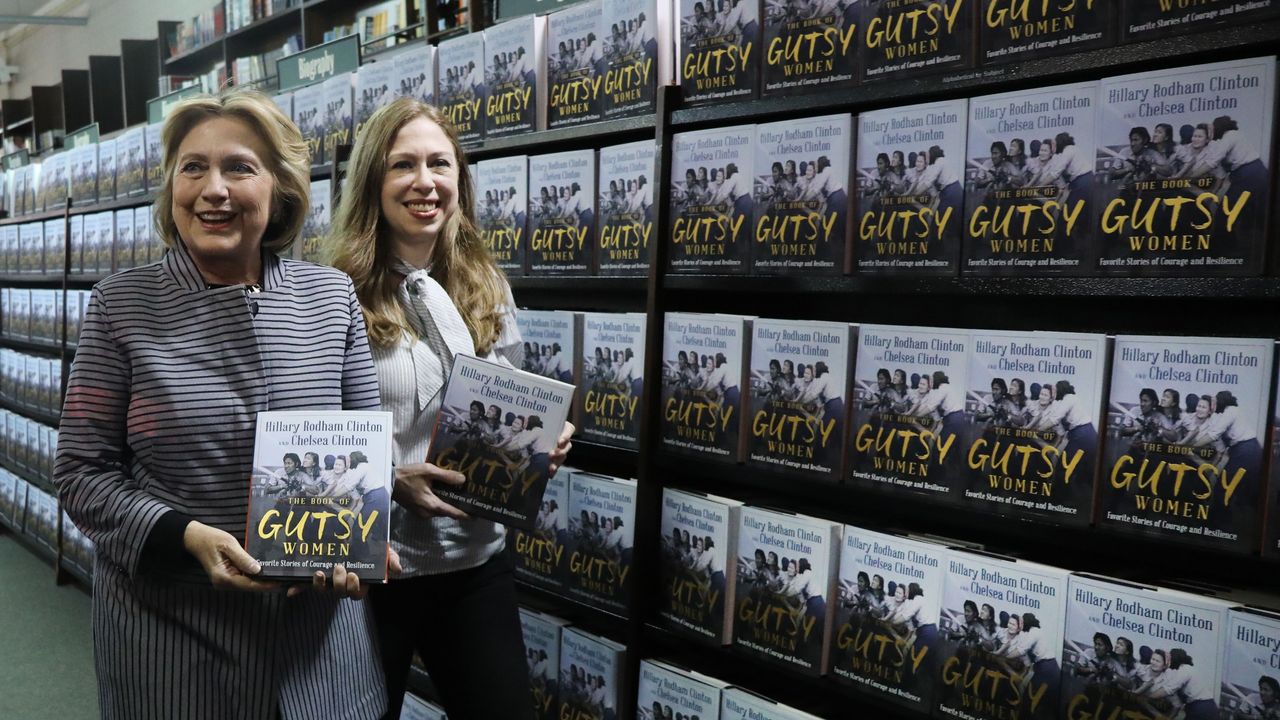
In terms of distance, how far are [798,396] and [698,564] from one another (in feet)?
1.45

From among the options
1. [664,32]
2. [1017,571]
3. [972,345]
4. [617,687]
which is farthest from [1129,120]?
[617,687]

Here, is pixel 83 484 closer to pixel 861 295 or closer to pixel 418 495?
pixel 418 495

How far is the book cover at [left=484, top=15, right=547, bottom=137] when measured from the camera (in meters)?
2.37

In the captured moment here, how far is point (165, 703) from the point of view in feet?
4.50

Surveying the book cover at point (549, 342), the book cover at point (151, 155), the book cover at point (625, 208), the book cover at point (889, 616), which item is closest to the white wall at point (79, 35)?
the book cover at point (151, 155)

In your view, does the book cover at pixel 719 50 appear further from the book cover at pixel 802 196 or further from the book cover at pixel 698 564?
the book cover at pixel 698 564

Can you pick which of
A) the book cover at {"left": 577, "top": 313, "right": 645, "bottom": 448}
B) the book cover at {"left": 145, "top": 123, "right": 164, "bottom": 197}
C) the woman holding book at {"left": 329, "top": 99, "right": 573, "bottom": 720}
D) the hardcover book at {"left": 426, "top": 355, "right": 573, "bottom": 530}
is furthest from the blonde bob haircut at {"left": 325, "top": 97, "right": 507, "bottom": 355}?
the book cover at {"left": 145, "top": 123, "right": 164, "bottom": 197}

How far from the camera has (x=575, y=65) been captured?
7.57 feet

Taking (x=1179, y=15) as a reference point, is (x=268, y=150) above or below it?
below

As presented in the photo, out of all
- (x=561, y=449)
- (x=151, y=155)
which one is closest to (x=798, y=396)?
(x=561, y=449)

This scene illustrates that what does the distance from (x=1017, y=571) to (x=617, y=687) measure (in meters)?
1.01

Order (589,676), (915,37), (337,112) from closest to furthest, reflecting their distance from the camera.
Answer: (915,37) → (589,676) → (337,112)

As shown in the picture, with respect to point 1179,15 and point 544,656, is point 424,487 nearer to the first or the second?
point 544,656

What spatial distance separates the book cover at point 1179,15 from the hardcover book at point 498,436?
1.08m
